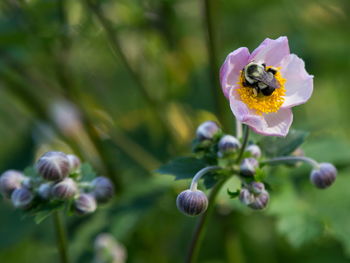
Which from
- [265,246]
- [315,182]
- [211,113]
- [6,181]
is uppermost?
[6,181]

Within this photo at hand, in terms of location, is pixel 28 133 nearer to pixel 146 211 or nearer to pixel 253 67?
pixel 146 211

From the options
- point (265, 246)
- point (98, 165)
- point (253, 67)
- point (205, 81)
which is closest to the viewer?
point (253, 67)

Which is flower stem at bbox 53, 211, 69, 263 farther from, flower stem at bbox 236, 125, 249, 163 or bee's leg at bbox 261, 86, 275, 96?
bee's leg at bbox 261, 86, 275, 96

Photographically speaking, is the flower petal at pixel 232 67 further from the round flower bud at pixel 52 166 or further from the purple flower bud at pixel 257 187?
the round flower bud at pixel 52 166

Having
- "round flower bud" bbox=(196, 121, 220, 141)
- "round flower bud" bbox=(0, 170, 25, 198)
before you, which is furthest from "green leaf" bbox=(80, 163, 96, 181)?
"round flower bud" bbox=(196, 121, 220, 141)

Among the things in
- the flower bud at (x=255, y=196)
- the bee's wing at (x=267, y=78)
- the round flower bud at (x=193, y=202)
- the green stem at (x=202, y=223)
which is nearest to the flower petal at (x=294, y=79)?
the bee's wing at (x=267, y=78)

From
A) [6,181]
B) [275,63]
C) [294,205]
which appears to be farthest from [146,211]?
[275,63]

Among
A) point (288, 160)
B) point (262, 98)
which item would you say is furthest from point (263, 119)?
point (288, 160)

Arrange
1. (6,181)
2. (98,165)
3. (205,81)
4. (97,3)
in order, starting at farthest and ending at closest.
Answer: (205,81) < (98,165) < (97,3) < (6,181)
